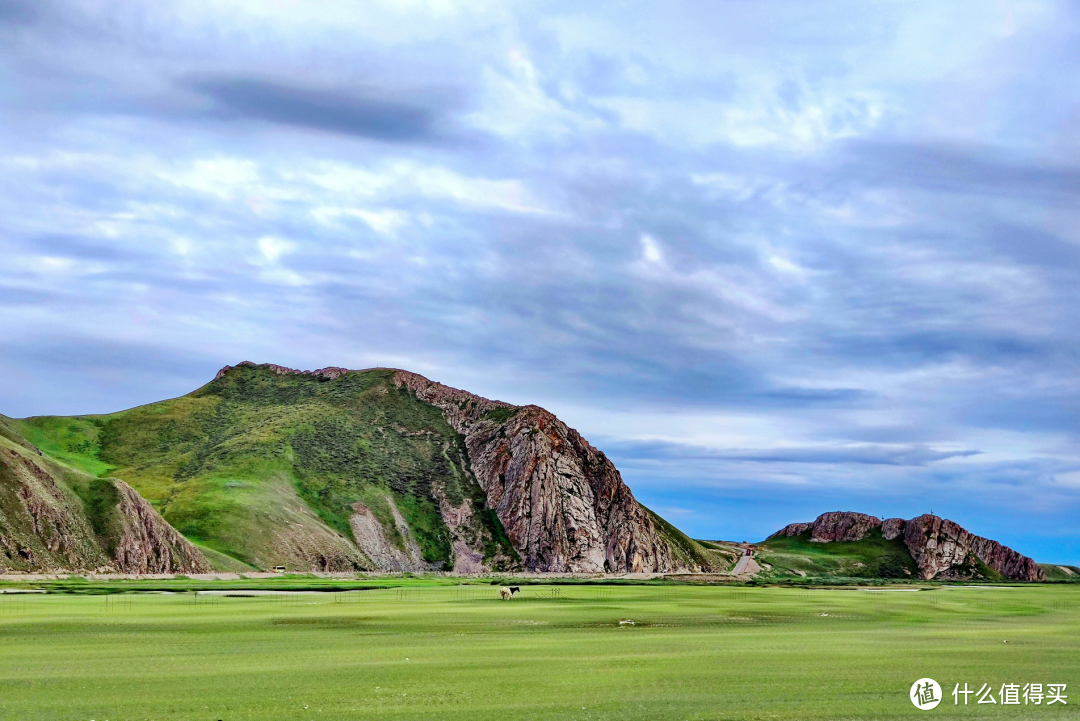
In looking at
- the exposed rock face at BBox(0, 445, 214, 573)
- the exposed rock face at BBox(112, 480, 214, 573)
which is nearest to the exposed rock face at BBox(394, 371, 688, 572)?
the exposed rock face at BBox(112, 480, 214, 573)

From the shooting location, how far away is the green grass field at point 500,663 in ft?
65.9

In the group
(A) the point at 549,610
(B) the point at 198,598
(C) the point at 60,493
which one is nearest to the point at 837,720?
(A) the point at 549,610

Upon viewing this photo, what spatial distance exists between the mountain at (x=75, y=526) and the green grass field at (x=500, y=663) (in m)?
56.2

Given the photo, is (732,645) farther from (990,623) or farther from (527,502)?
(527,502)

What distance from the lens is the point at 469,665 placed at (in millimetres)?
27094

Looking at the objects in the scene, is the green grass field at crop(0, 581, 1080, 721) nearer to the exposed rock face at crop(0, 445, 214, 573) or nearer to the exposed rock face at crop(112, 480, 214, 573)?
the exposed rock face at crop(0, 445, 214, 573)

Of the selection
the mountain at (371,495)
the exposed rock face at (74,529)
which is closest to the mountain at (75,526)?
the exposed rock face at (74,529)

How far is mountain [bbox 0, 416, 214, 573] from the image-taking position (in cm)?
9969

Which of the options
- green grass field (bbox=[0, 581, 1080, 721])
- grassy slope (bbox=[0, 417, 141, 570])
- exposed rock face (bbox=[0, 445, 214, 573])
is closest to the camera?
green grass field (bbox=[0, 581, 1080, 721])

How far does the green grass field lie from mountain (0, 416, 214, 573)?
56.2m

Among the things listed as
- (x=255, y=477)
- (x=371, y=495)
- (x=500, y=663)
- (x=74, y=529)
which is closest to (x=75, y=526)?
(x=74, y=529)

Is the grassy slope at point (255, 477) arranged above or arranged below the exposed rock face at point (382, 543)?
above

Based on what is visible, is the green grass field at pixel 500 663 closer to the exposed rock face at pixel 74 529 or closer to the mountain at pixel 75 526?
the exposed rock face at pixel 74 529

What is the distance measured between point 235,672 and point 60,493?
3956 inches
